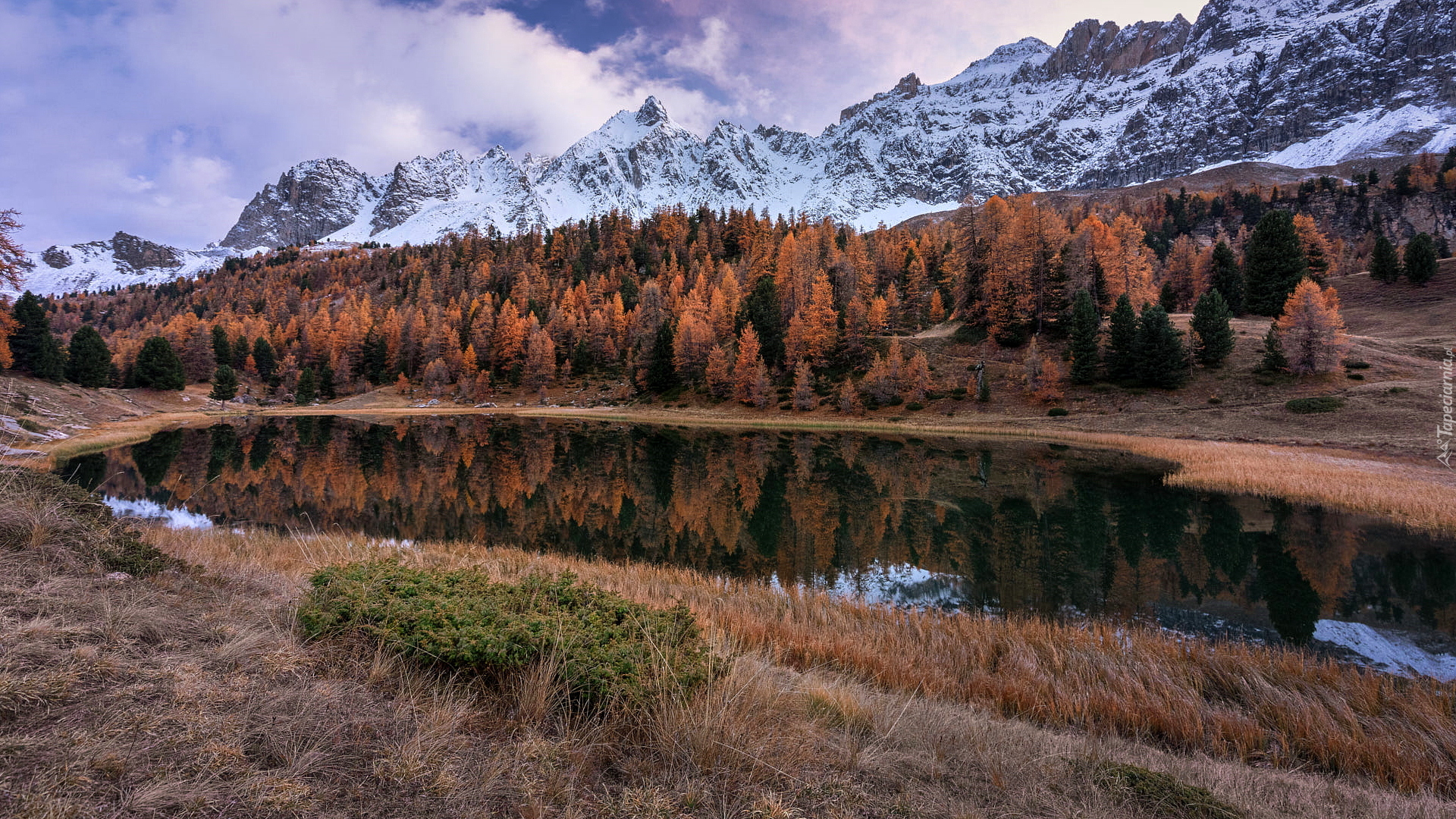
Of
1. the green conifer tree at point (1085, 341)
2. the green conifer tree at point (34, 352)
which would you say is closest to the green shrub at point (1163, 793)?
the green conifer tree at point (1085, 341)

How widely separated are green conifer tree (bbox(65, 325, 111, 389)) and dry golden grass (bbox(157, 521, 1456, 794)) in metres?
80.3

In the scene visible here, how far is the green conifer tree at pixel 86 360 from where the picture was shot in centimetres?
6191

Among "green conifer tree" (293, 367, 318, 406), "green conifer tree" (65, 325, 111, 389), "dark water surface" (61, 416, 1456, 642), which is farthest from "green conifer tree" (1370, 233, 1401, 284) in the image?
"green conifer tree" (65, 325, 111, 389)

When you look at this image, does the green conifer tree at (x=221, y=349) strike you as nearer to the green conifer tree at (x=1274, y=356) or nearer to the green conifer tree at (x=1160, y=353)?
the green conifer tree at (x=1160, y=353)

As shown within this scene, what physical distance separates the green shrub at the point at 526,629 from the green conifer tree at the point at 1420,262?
355 ft

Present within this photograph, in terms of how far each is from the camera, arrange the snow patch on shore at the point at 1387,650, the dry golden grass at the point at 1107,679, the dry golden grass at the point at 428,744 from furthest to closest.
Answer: the snow patch on shore at the point at 1387,650 < the dry golden grass at the point at 1107,679 < the dry golden grass at the point at 428,744

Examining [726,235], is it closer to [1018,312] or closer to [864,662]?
[1018,312]

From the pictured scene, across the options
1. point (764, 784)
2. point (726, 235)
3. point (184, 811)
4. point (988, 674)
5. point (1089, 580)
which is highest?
point (726, 235)

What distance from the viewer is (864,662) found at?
7.34 metres

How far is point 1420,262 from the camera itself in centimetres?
6794

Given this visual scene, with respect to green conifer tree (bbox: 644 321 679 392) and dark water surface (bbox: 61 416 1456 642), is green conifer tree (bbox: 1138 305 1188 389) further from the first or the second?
green conifer tree (bbox: 644 321 679 392)

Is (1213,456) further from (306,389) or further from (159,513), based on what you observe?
(306,389)

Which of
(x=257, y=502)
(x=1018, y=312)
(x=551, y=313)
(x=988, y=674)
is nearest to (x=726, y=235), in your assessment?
(x=551, y=313)

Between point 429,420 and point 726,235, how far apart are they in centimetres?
7757
